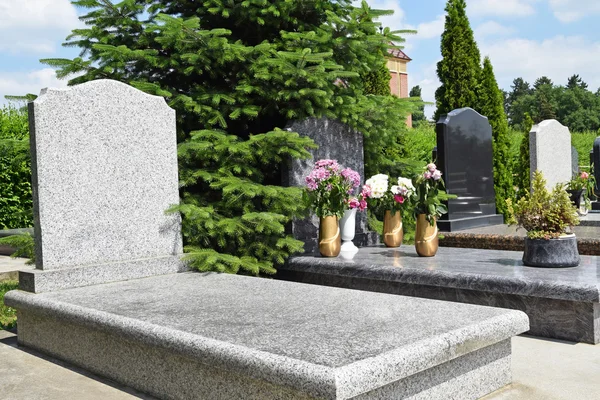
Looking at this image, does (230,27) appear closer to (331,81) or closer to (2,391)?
(331,81)

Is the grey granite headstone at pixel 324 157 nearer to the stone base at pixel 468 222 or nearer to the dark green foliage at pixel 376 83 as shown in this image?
the stone base at pixel 468 222

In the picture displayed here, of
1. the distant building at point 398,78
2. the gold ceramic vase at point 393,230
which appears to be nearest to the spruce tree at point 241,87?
the gold ceramic vase at point 393,230

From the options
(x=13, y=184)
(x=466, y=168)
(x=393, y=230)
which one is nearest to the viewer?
(x=393, y=230)

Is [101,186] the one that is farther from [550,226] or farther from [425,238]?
[550,226]

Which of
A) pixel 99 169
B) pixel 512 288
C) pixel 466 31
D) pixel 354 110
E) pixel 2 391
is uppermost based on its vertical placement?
pixel 466 31

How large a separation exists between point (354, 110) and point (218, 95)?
60.3 inches

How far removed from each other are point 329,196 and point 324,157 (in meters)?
0.85

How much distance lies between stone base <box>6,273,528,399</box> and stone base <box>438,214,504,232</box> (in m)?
4.67

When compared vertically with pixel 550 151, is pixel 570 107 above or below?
above

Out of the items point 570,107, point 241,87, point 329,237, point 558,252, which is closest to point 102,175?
point 241,87

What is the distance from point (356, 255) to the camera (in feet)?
21.3

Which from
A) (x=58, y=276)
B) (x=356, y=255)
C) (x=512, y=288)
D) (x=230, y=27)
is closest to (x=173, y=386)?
(x=58, y=276)

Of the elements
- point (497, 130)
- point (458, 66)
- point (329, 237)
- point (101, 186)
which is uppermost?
point (458, 66)

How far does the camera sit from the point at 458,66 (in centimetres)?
1227
